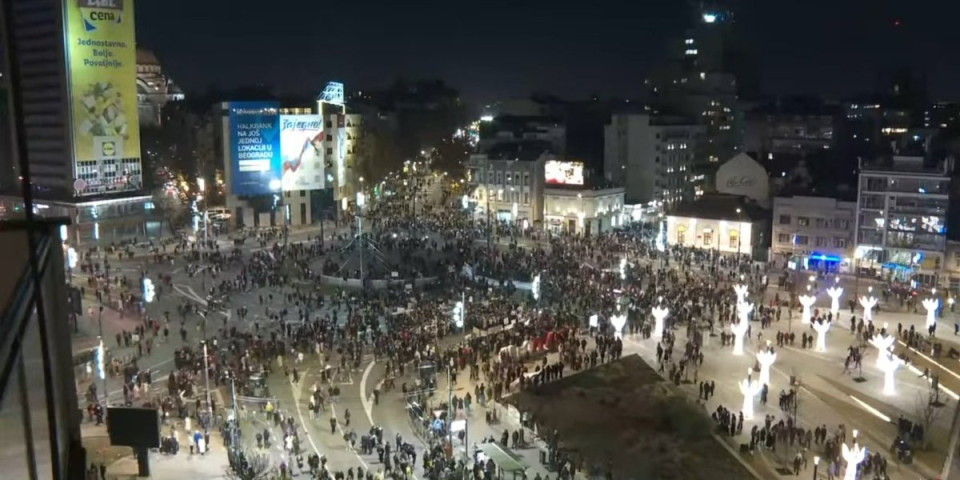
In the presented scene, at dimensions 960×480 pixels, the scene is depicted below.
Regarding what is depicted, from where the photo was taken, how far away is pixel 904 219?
45.4 m

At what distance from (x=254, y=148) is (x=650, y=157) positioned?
1292 inches

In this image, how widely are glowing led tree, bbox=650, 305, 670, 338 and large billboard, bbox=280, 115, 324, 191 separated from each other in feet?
115

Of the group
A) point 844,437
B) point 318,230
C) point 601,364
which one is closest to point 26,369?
point 844,437

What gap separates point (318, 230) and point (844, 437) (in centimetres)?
4508

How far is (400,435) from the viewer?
21906 millimetres

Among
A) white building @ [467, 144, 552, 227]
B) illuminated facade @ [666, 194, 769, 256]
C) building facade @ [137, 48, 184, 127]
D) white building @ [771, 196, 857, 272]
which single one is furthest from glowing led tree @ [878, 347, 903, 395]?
building facade @ [137, 48, 184, 127]

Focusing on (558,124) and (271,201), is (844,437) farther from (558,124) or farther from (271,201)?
(558,124)

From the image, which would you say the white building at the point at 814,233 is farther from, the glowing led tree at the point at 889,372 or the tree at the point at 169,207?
the tree at the point at 169,207

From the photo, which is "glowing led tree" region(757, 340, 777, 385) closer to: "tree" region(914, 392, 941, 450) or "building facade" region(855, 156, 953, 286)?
"tree" region(914, 392, 941, 450)

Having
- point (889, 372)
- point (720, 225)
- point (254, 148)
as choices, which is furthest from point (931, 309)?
point (254, 148)

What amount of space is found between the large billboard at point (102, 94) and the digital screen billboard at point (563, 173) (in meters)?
29.2

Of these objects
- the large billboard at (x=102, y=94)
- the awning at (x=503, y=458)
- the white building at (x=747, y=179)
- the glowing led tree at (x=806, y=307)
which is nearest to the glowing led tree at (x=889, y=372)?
the glowing led tree at (x=806, y=307)

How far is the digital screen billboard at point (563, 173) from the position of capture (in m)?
62.1

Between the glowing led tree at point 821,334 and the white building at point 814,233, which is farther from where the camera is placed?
the white building at point 814,233
